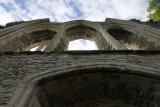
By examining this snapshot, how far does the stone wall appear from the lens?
519 centimetres

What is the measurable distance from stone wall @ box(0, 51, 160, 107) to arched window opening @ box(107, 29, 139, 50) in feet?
16.7

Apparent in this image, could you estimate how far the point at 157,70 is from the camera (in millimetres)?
5258

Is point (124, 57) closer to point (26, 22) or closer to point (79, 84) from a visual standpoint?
point (79, 84)

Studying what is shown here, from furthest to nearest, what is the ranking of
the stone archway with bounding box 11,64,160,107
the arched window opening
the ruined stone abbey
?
the arched window opening < the stone archway with bounding box 11,64,160,107 < the ruined stone abbey

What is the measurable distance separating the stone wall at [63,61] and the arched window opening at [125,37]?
5.08m

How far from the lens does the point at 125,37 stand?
12.1 meters

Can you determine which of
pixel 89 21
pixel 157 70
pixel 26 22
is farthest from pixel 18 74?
pixel 89 21

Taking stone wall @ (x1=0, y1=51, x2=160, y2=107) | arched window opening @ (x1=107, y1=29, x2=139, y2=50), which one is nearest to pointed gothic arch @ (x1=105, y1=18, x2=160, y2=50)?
arched window opening @ (x1=107, y1=29, x2=139, y2=50)

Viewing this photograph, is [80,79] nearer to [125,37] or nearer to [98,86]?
[98,86]

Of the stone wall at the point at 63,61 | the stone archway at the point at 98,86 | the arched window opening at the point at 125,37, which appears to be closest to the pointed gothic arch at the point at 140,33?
the arched window opening at the point at 125,37

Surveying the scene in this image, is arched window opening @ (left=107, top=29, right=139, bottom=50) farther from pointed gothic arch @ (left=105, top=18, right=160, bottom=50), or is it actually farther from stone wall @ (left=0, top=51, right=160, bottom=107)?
stone wall @ (left=0, top=51, right=160, bottom=107)

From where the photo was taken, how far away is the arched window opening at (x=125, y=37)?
11.5 meters

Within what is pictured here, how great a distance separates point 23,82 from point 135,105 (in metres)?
2.27

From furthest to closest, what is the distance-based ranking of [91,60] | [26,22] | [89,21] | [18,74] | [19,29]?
[89,21], [26,22], [19,29], [91,60], [18,74]
